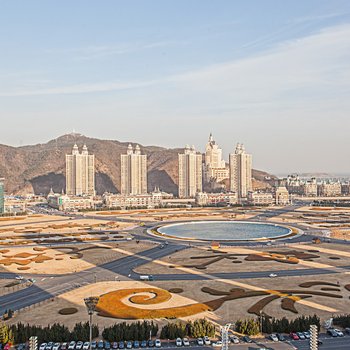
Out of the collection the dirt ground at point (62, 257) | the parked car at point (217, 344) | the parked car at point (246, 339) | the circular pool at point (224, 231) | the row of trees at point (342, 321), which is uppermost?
the circular pool at point (224, 231)

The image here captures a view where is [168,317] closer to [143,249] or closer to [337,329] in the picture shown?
[337,329]

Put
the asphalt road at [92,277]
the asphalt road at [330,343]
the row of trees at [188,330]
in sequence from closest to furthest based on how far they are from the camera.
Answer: the asphalt road at [330,343], the row of trees at [188,330], the asphalt road at [92,277]

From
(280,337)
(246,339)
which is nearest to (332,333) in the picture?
(280,337)

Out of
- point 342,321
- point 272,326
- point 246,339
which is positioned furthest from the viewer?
point 342,321

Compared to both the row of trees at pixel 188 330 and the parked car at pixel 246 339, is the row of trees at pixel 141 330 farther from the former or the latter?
the parked car at pixel 246 339

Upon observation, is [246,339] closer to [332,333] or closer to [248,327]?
[248,327]

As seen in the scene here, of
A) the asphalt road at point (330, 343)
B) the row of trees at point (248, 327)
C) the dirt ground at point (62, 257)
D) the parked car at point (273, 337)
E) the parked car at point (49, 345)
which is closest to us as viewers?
the parked car at point (49, 345)

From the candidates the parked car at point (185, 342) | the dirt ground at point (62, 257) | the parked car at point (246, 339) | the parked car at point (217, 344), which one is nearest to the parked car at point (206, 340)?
the parked car at point (217, 344)

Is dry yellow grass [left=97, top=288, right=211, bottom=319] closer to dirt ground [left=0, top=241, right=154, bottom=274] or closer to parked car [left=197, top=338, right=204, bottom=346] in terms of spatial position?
parked car [left=197, top=338, right=204, bottom=346]

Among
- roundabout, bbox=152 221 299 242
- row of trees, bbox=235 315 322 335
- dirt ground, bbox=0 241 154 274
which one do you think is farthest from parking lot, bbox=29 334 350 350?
roundabout, bbox=152 221 299 242
